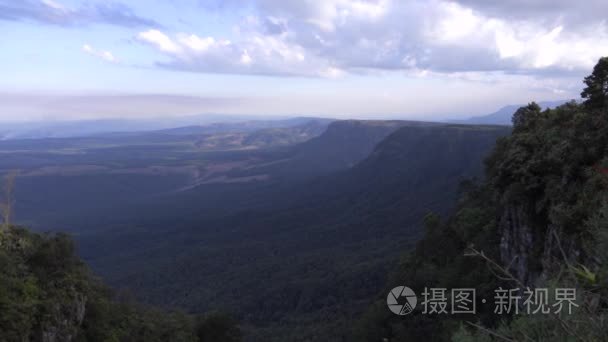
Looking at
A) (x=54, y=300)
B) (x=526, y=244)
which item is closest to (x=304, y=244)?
(x=54, y=300)

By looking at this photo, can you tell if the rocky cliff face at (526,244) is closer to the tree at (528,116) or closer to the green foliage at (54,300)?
the tree at (528,116)

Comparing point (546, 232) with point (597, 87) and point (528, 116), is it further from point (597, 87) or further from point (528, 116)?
point (528, 116)

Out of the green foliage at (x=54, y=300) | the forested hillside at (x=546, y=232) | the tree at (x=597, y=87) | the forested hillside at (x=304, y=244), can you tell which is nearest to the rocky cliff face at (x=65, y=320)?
the green foliage at (x=54, y=300)

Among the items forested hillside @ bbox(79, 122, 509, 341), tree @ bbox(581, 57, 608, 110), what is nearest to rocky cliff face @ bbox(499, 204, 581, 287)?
tree @ bbox(581, 57, 608, 110)

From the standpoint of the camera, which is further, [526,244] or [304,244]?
[304,244]

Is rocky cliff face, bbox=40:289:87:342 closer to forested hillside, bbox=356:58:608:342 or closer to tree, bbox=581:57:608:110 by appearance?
forested hillside, bbox=356:58:608:342

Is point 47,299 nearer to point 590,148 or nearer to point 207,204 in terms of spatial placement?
point 590,148
